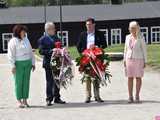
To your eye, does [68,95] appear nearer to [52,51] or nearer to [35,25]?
[52,51]

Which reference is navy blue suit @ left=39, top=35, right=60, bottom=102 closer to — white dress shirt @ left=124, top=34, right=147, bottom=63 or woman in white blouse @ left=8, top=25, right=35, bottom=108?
woman in white blouse @ left=8, top=25, right=35, bottom=108

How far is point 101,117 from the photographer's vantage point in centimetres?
1220

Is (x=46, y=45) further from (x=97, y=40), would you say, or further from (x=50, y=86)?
(x=97, y=40)

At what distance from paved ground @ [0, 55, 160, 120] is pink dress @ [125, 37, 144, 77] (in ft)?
2.11

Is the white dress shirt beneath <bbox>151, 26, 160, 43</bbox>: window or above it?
above

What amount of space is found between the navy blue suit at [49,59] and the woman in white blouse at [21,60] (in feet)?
0.95

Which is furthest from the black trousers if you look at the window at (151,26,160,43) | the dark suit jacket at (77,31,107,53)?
the window at (151,26,160,43)

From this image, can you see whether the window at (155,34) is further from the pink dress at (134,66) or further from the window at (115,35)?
the pink dress at (134,66)

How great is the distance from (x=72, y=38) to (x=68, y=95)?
55238 millimetres

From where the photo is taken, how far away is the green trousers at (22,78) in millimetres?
14266

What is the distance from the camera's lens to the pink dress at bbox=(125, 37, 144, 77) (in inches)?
568

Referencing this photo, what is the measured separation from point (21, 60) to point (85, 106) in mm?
1727

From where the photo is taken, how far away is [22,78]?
1434 centimetres

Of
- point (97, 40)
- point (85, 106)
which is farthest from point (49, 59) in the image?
point (85, 106)
